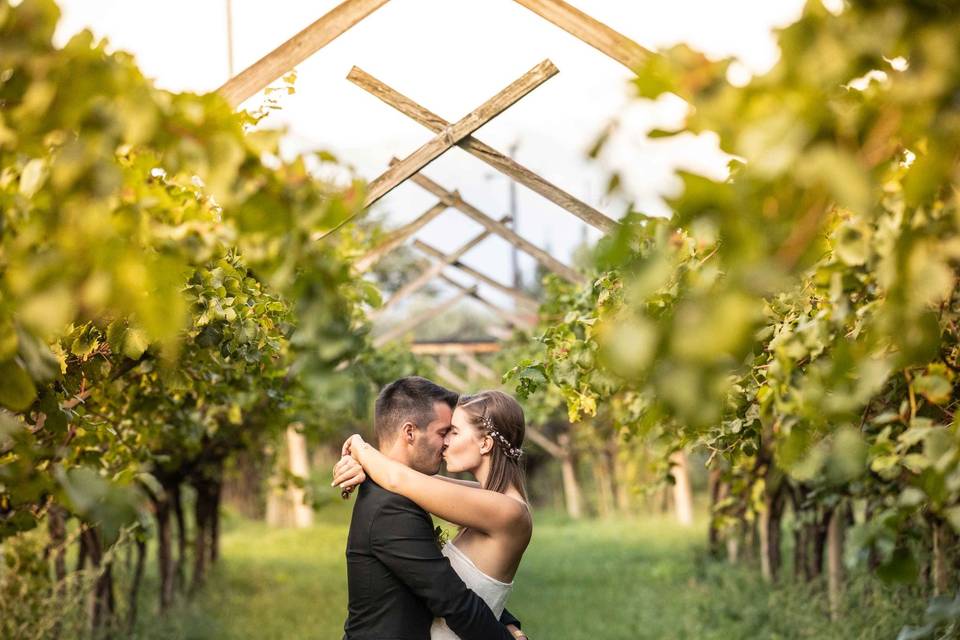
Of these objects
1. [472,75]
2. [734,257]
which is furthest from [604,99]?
[472,75]

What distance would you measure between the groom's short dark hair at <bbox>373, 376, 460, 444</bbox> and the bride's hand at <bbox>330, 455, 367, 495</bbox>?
11cm

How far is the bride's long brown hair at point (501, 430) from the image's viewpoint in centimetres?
347

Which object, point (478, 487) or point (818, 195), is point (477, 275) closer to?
point (478, 487)

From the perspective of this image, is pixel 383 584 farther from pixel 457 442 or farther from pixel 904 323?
pixel 904 323

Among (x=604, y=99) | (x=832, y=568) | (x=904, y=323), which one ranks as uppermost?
(x=604, y=99)

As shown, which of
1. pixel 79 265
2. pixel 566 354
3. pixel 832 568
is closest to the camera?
pixel 79 265

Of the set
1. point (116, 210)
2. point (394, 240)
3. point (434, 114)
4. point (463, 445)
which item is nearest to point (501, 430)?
point (463, 445)

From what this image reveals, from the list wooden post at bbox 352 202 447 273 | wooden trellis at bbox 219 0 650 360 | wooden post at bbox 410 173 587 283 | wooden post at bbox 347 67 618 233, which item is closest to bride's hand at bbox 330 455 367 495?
wooden trellis at bbox 219 0 650 360

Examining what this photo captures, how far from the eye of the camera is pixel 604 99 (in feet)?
4.57

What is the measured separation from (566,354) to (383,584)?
1.24 meters

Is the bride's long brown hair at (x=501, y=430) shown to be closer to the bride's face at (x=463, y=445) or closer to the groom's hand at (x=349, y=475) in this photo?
the bride's face at (x=463, y=445)

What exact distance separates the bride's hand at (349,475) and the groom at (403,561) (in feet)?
0.13

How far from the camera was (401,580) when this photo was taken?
3111 millimetres

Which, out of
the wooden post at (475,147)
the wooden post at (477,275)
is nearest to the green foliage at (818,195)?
the wooden post at (475,147)
